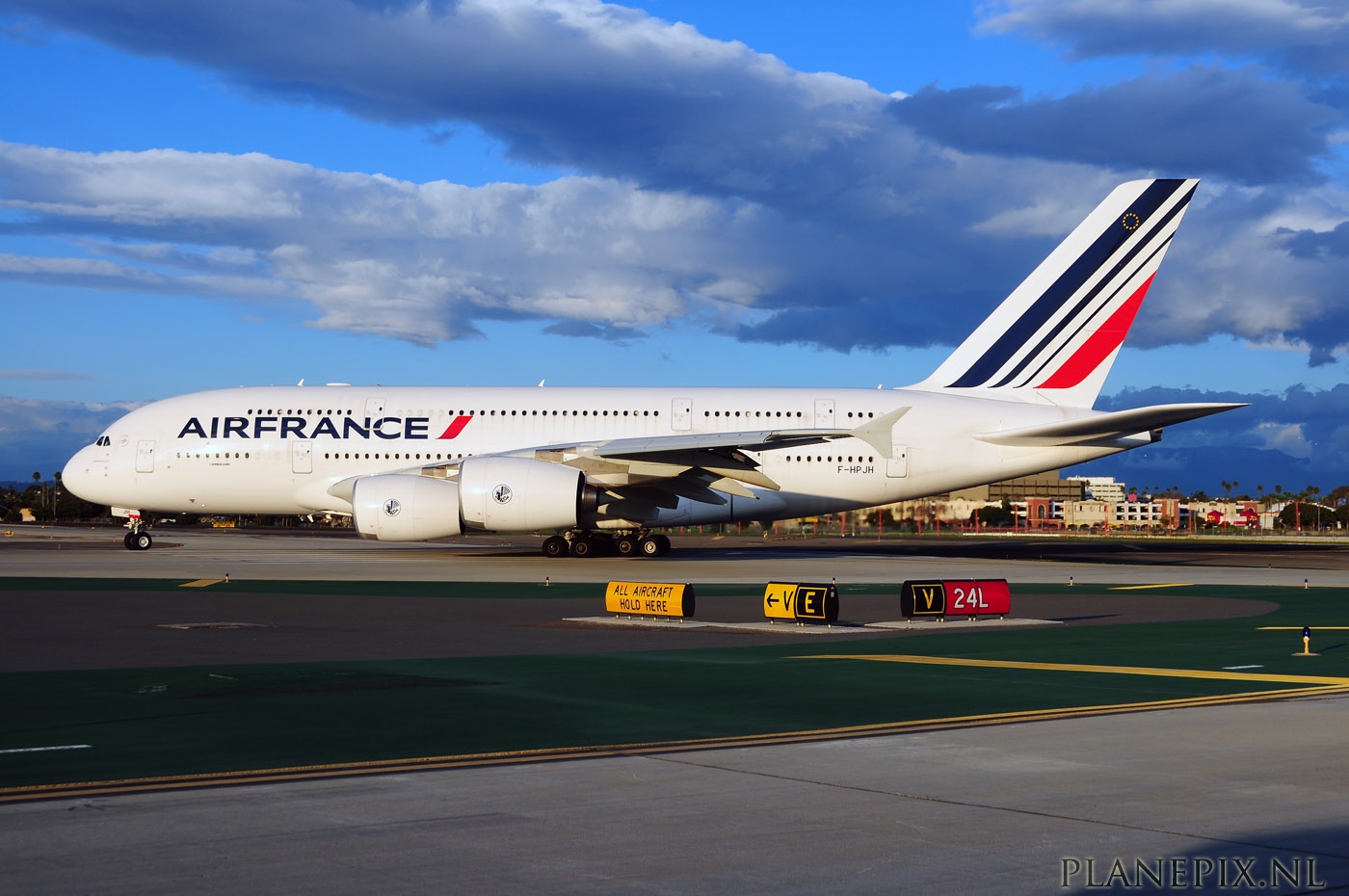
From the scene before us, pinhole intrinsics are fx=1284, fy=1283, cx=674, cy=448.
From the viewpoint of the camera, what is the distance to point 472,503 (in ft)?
111

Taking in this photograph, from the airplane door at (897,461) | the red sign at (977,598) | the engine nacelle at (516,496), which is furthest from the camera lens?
the airplane door at (897,461)

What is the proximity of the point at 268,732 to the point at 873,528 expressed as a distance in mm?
73901

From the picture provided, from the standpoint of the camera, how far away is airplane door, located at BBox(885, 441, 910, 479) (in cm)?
3891

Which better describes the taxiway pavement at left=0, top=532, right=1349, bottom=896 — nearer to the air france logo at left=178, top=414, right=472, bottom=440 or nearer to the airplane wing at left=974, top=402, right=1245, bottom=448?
the airplane wing at left=974, top=402, right=1245, bottom=448

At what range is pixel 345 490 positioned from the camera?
37188 millimetres

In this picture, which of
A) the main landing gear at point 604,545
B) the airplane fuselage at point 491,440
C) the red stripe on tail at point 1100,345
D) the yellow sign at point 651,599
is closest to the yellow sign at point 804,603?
the yellow sign at point 651,599

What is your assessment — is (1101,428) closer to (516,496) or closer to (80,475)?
(516,496)

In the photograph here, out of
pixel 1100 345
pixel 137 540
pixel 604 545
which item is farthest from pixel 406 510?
pixel 1100 345

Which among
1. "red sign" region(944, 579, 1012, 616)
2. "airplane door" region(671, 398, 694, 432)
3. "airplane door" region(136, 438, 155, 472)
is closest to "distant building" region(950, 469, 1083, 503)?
"airplane door" region(671, 398, 694, 432)

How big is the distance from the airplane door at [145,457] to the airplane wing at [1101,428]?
24836 mm

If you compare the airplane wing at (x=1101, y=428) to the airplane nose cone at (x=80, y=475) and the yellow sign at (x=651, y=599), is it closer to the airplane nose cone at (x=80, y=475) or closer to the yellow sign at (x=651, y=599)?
the yellow sign at (x=651, y=599)

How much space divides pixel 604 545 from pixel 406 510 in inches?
289

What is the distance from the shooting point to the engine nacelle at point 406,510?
111ft

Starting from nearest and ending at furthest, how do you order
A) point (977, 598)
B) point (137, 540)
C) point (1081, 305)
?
point (977, 598) < point (1081, 305) < point (137, 540)
